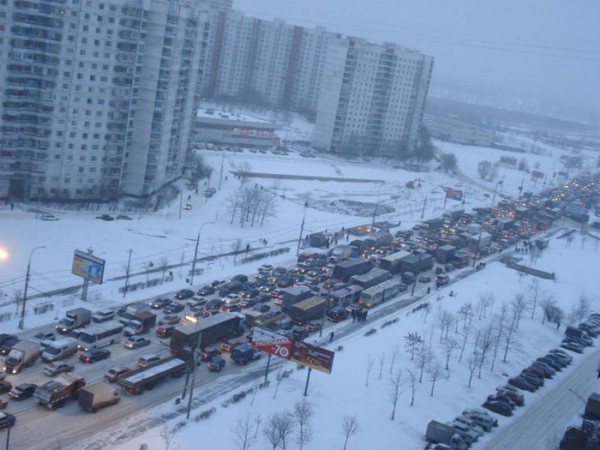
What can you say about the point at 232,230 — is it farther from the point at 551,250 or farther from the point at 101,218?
the point at 551,250

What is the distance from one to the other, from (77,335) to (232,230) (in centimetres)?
1099

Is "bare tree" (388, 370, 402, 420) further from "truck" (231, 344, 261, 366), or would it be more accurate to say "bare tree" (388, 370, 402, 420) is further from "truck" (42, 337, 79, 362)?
"truck" (42, 337, 79, 362)

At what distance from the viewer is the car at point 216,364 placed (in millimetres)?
13297

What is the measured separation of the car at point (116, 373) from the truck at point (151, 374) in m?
0.08

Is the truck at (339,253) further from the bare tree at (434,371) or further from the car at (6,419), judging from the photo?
the car at (6,419)

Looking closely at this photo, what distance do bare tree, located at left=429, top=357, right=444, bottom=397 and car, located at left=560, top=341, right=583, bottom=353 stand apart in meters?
4.52

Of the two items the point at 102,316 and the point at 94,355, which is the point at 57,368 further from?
the point at 102,316

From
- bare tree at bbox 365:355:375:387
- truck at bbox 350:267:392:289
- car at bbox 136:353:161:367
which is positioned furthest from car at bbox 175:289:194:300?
truck at bbox 350:267:392:289

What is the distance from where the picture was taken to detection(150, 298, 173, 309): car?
16.2m

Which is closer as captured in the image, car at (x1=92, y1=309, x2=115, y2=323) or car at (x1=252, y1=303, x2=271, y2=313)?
car at (x1=92, y1=309, x2=115, y2=323)

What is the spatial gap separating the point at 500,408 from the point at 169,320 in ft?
23.6

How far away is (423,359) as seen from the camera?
14281 millimetres

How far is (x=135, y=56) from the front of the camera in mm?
23859

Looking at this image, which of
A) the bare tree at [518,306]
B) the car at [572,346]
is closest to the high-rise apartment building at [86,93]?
the bare tree at [518,306]
